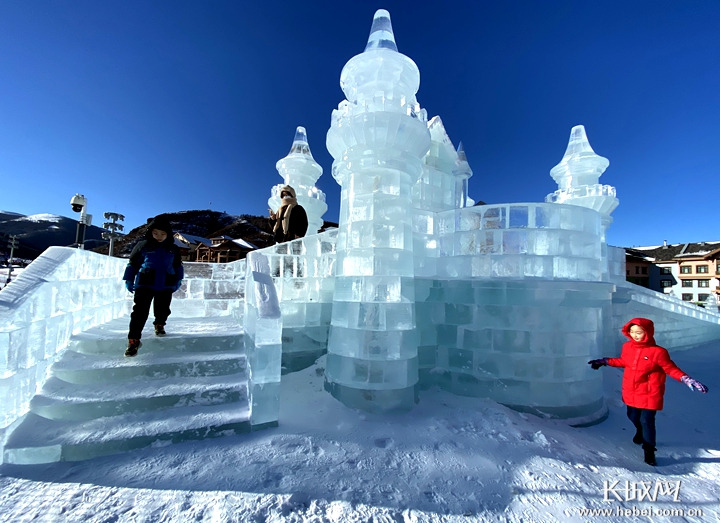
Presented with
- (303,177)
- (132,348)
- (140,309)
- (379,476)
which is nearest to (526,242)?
(379,476)

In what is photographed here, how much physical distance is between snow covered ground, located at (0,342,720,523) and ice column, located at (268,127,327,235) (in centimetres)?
611

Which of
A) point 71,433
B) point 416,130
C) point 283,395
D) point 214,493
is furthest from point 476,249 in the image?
point 71,433

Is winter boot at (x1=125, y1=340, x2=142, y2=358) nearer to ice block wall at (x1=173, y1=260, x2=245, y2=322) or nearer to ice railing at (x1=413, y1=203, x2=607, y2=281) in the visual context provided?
ice block wall at (x1=173, y1=260, x2=245, y2=322)

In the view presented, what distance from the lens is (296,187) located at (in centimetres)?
877

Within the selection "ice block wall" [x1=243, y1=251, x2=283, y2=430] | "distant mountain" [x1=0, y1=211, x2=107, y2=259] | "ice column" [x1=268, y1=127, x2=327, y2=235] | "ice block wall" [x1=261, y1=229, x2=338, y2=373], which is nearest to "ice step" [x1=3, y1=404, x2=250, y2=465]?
"ice block wall" [x1=243, y1=251, x2=283, y2=430]

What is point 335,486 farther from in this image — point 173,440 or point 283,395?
point 283,395

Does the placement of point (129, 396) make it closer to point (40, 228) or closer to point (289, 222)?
point (289, 222)

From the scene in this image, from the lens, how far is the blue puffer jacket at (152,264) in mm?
3715

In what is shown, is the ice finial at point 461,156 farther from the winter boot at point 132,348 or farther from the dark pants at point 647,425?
the winter boot at point 132,348

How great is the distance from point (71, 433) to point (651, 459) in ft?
18.7

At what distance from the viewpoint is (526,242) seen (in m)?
4.31

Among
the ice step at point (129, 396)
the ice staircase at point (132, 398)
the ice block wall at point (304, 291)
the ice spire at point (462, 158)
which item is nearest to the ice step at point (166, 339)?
the ice staircase at point (132, 398)

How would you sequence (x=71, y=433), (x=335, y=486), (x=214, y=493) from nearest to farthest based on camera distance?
1. (x=214, y=493)
2. (x=335, y=486)
3. (x=71, y=433)

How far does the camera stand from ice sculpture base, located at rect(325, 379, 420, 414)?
12.4ft
